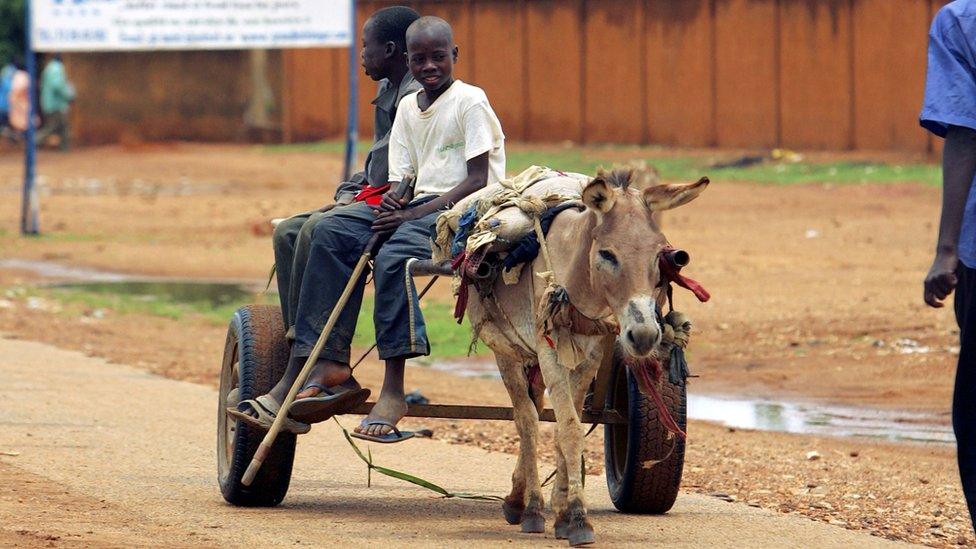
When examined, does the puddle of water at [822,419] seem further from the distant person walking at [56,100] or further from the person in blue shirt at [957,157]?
the distant person walking at [56,100]

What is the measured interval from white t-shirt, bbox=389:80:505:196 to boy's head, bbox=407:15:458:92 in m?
0.11

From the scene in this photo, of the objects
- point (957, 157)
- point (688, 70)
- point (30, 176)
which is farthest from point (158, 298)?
point (688, 70)

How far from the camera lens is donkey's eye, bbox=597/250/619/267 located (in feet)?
18.9

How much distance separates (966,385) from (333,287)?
9.39 ft

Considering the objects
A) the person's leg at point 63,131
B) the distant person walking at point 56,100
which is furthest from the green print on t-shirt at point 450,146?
the person's leg at point 63,131

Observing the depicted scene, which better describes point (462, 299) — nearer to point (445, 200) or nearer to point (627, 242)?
point (445, 200)

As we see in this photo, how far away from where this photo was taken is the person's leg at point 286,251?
24.2 ft

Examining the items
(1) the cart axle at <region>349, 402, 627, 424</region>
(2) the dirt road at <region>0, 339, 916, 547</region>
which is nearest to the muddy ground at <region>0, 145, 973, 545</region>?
(2) the dirt road at <region>0, 339, 916, 547</region>

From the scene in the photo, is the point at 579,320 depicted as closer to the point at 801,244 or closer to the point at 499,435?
the point at 499,435

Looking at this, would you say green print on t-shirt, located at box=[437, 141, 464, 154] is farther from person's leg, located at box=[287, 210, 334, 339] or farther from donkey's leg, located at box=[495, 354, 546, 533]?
donkey's leg, located at box=[495, 354, 546, 533]

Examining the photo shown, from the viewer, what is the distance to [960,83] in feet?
16.6

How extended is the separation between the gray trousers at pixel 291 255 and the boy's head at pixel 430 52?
738 millimetres

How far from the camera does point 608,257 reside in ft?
19.0

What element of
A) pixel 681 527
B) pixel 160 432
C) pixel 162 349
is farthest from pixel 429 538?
pixel 162 349
